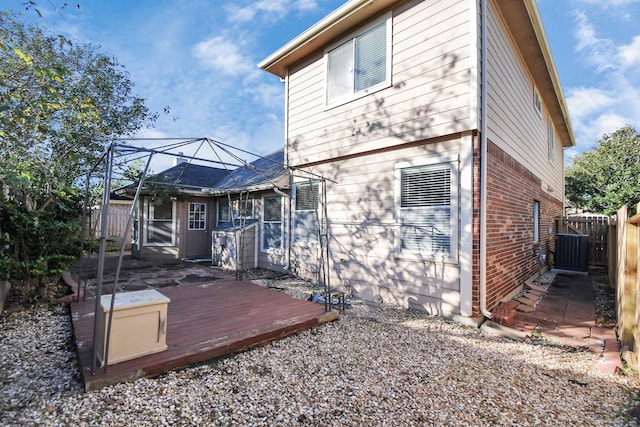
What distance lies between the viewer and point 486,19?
14.7 feet

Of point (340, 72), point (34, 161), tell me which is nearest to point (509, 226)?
point (340, 72)

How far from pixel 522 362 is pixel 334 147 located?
458cm

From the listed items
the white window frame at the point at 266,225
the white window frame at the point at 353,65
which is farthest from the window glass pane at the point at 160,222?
the white window frame at the point at 353,65

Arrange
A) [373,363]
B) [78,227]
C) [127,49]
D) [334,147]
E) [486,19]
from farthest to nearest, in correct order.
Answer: [127,49] → [334,147] → [78,227] → [486,19] → [373,363]

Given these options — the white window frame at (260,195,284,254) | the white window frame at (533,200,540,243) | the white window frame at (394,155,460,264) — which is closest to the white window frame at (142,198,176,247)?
the white window frame at (260,195,284,254)

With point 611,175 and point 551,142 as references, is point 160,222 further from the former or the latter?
point 611,175

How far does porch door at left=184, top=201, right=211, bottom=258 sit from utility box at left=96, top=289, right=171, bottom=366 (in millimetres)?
7614

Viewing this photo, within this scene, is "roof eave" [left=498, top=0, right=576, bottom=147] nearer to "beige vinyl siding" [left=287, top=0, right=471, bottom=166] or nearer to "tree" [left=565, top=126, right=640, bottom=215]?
"beige vinyl siding" [left=287, top=0, right=471, bottom=166]

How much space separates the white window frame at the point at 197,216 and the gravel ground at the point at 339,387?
660cm

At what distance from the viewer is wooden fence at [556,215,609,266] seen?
31.9ft

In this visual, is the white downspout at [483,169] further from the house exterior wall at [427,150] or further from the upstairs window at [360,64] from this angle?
the upstairs window at [360,64]

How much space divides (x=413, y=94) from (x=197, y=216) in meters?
8.40

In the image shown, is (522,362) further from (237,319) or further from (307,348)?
(237,319)

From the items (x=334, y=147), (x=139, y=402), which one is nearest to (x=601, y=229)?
(x=334, y=147)
